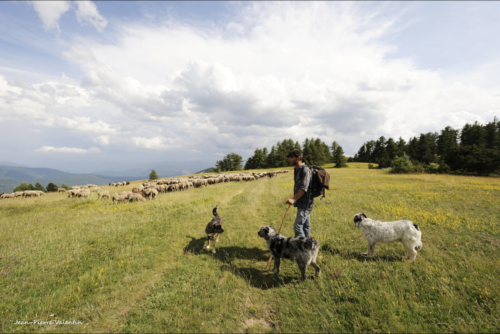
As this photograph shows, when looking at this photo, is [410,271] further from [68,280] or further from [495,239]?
[68,280]

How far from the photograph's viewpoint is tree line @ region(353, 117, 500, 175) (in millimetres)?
30750

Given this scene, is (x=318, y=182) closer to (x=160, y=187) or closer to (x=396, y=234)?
(x=396, y=234)

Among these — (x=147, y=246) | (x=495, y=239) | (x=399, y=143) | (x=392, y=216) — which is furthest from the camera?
(x=399, y=143)

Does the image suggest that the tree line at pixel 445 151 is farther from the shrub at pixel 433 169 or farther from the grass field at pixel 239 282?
the grass field at pixel 239 282

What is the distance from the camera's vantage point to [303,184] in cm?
531

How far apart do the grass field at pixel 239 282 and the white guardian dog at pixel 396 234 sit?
423 millimetres

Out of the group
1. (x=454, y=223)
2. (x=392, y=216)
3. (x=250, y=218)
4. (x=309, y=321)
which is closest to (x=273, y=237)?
(x=309, y=321)

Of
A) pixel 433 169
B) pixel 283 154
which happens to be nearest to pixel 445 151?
pixel 433 169

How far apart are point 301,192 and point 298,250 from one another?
1.62 metres

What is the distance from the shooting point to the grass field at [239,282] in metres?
3.67

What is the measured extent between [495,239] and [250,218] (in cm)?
1007

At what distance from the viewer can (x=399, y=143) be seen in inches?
2768

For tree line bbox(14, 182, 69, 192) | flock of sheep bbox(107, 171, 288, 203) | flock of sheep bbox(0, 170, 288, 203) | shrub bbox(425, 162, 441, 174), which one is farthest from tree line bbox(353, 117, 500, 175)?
tree line bbox(14, 182, 69, 192)

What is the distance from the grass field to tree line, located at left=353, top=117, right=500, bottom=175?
3622 centimetres
